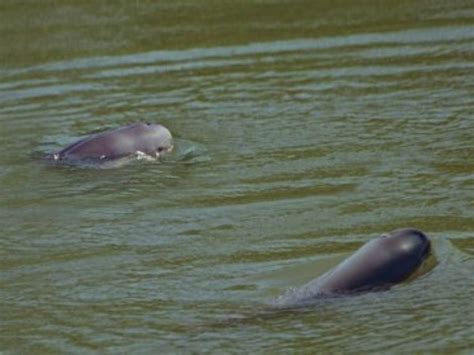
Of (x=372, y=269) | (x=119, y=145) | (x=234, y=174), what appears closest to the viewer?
(x=372, y=269)

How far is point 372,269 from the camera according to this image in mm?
7203

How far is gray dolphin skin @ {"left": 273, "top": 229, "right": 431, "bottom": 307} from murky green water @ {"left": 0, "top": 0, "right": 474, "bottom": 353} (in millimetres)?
91

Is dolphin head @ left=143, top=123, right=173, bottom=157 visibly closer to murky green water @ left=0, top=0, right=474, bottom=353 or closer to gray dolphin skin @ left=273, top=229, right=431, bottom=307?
murky green water @ left=0, top=0, right=474, bottom=353

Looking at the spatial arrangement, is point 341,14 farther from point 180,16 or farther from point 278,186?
point 278,186

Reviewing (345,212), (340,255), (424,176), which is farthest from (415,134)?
(340,255)

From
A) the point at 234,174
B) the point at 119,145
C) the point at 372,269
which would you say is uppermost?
the point at 119,145

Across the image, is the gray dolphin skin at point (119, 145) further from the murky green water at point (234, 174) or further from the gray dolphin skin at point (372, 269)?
the gray dolphin skin at point (372, 269)

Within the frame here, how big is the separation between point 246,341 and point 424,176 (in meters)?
2.31

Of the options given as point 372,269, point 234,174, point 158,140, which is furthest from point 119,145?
point 372,269

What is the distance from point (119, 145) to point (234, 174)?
2.67 ft

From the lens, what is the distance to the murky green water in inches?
276

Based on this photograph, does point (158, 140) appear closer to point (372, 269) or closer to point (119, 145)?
point (119, 145)

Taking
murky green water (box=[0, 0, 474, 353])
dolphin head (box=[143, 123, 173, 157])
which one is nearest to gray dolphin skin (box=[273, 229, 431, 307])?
murky green water (box=[0, 0, 474, 353])

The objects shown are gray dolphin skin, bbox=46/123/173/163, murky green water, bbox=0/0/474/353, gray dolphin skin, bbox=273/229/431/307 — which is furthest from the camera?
gray dolphin skin, bbox=46/123/173/163
